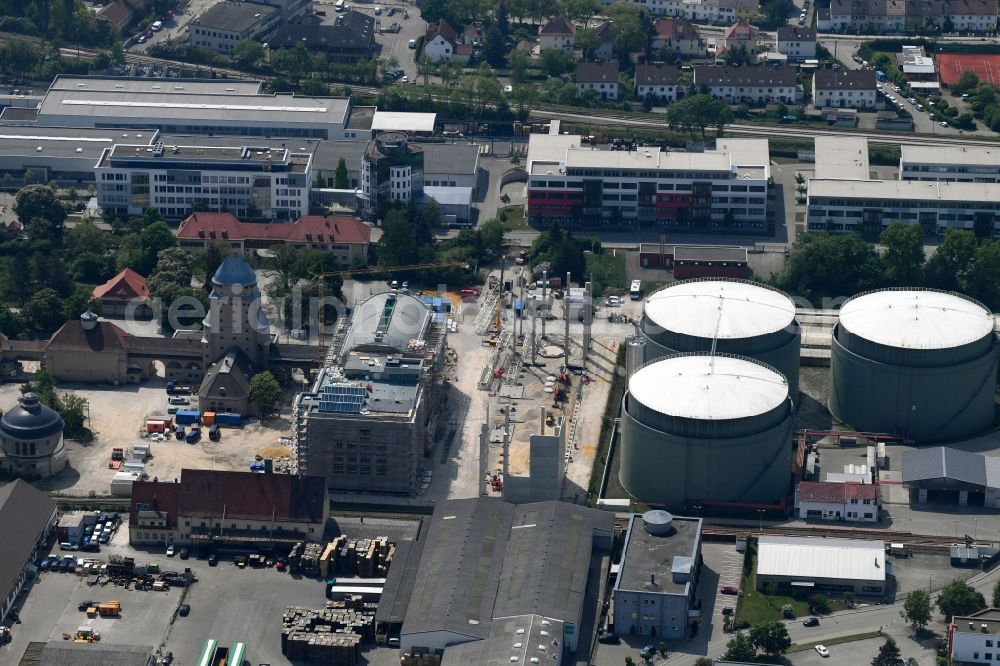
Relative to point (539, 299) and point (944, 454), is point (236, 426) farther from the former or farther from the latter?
point (944, 454)

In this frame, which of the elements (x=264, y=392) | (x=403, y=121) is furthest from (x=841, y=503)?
(x=403, y=121)

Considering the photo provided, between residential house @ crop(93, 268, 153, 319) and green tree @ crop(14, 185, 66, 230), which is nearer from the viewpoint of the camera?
residential house @ crop(93, 268, 153, 319)

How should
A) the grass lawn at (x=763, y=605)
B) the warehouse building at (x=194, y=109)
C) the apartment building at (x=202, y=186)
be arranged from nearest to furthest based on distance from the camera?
the grass lawn at (x=763, y=605) < the apartment building at (x=202, y=186) < the warehouse building at (x=194, y=109)

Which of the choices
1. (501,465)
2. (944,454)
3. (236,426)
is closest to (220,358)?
Answer: (236,426)

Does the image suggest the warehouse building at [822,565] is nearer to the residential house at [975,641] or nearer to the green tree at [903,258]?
the residential house at [975,641]

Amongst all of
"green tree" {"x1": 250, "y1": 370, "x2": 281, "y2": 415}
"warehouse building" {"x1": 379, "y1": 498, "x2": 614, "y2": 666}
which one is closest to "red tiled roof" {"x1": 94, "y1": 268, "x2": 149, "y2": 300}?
"green tree" {"x1": 250, "y1": 370, "x2": 281, "y2": 415}

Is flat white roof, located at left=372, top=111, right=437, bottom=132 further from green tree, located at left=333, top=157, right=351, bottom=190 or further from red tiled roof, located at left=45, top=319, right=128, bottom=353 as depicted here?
red tiled roof, located at left=45, top=319, right=128, bottom=353

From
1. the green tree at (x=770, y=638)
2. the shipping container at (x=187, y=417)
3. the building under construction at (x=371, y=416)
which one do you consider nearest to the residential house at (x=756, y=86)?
the building under construction at (x=371, y=416)
